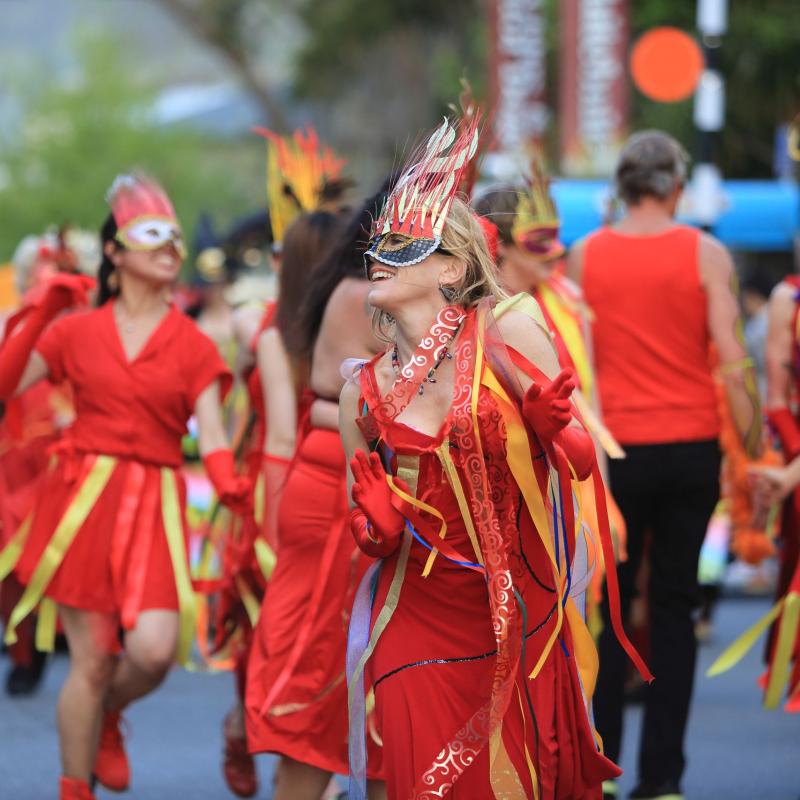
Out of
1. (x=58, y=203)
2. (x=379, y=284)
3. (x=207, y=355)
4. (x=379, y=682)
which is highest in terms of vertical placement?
(x=379, y=284)

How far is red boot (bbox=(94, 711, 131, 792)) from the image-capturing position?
629 centimetres

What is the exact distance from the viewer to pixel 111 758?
6.33 metres

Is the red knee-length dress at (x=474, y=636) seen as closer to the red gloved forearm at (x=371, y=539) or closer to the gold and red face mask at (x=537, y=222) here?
the red gloved forearm at (x=371, y=539)

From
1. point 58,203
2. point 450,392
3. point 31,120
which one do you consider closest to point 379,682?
point 450,392

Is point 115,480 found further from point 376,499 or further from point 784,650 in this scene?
point 784,650

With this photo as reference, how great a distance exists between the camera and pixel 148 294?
6.31 metres

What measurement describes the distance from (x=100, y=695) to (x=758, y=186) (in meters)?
13.6

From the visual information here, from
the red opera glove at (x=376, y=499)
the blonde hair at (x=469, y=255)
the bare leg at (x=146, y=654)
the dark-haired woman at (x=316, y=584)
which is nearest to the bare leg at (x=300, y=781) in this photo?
the dark-haired woman at (x=316, y=584)

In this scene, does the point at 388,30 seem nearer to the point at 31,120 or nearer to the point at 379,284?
the point at 31,120

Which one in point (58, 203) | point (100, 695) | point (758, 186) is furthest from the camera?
point (58, 203)

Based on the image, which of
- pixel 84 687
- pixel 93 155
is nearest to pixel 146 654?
pixel 84 687

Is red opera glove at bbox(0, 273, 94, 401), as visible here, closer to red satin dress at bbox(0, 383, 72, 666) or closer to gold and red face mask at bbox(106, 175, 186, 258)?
gold and red face mask at bbox(106, 175, 186, 258)

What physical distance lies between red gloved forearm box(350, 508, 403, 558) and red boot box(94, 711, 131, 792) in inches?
91.9

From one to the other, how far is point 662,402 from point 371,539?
236 centimetres
